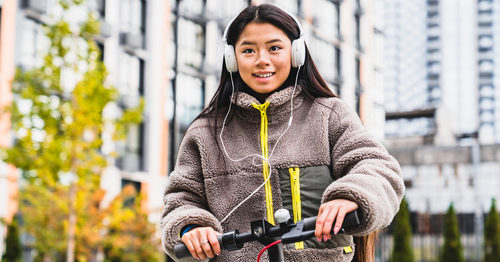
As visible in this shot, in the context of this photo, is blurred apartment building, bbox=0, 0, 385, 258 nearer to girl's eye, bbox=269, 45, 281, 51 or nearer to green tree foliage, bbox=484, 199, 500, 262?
green tree foliage, bbox=484, 199, 500, 262

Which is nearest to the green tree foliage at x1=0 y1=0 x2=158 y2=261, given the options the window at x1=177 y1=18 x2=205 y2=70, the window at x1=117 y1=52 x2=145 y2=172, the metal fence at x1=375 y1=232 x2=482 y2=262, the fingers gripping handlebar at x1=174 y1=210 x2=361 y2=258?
the fingers gripping handlebar at x1=174 y1=210 x2=361 y2=258

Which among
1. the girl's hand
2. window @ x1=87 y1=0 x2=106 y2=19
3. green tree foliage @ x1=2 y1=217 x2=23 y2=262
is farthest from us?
window @ x1=87 y1=0 x2=106 y2=19

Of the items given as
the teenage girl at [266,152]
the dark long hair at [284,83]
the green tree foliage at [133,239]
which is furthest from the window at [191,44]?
the teenage girl at [266,152]

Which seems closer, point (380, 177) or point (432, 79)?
point (380, 177)

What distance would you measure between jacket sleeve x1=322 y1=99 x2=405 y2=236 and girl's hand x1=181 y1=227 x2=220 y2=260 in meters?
0.35

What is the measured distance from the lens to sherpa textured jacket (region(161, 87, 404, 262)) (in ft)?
7.14

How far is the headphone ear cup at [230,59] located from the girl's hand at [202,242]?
0.65 m

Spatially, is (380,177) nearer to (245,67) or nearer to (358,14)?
(245,67)

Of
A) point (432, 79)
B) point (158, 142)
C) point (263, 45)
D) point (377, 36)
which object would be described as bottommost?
point (263, 45)

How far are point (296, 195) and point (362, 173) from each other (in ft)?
0.90

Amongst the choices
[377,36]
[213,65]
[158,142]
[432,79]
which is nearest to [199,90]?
[213,65]

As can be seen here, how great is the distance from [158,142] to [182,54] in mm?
4613

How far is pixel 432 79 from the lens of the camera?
123188 millimetres

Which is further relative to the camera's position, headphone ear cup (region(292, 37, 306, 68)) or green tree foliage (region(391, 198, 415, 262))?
green tree foliage (region(391, 198, 415, 262))
